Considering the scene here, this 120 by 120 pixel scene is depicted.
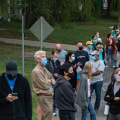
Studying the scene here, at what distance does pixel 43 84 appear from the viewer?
23.2 feet

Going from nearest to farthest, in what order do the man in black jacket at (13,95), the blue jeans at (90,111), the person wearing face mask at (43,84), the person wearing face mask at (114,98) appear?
the man in black jacket at (13,95) < the person wearing face mask at (114,98) < the person wearing face mask at (43,84) < the blue jeans at (90,111)

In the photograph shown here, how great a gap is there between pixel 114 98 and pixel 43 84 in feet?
4.94

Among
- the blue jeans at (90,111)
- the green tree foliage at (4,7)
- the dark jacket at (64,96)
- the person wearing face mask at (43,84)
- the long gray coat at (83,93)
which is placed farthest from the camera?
the green tree foliage at (4,7)

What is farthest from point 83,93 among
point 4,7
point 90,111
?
point 4,7

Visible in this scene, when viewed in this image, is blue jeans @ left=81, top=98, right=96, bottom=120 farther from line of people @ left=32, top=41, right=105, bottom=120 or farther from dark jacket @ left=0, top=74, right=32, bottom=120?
dark jacket @ left=0, top=74, right=32, bottom=120

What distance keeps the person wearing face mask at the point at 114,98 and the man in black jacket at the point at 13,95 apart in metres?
1.78

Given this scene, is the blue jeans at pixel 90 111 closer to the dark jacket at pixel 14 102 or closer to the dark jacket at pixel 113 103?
the dark jacket at pixel 113 103

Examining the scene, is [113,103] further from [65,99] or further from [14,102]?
[14,102]

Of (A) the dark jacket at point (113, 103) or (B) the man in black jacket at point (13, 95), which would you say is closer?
(B) the man in black jacket at point (13, 95)

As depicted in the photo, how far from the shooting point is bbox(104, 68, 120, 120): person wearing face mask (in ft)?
20.5

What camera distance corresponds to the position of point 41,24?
422 inches

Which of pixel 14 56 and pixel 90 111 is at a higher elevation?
pixel 90 111

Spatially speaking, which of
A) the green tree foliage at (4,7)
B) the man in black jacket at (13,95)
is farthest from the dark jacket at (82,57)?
the green tree foliage at (4,7)

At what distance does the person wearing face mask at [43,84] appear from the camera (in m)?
7.08
